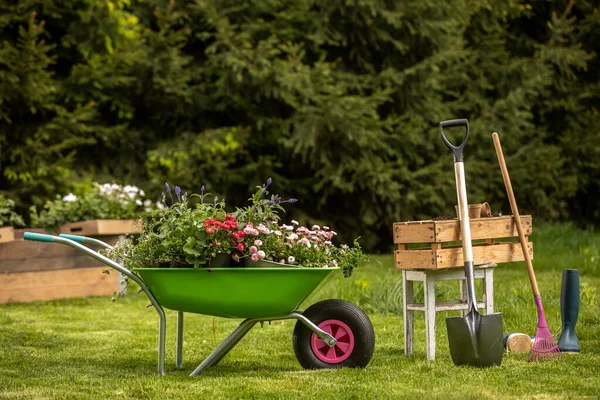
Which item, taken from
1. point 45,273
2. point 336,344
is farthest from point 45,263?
point 336,344

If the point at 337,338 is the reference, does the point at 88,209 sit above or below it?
above

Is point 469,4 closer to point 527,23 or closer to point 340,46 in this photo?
point 340,46

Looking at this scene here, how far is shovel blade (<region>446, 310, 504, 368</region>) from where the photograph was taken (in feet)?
11.0

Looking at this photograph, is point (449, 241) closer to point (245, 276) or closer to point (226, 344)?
point (245, 276)

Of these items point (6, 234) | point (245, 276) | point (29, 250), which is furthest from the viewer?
point (29, 250)

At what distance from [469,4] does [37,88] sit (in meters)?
4.67

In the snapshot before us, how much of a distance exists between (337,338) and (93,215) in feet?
11.8

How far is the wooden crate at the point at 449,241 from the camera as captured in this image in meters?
3.57

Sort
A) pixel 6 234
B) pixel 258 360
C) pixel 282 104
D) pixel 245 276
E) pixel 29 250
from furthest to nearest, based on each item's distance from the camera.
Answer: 1. pixel 282 104
2. pixel 29 250
3. pixel 6 234
4. pixel 258 360
5. pixel 245 276

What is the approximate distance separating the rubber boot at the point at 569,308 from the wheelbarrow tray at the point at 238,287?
1.17 meters

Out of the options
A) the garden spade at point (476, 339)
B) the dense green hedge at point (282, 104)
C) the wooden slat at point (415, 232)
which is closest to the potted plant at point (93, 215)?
the dense green hedge at point (282, 104)

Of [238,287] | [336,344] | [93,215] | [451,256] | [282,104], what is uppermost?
[282,104]

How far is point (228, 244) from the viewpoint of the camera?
3.29 metres

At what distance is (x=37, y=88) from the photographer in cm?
756
